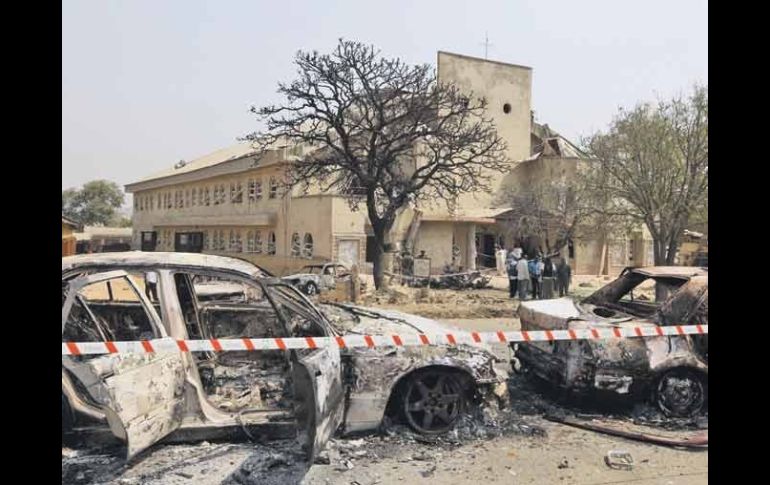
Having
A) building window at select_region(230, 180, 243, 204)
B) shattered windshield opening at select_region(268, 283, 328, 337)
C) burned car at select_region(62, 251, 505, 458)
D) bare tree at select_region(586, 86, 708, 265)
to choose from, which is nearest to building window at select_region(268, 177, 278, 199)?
building window at select_region(230, 180, 243, 204)

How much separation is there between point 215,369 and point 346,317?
4.23ft

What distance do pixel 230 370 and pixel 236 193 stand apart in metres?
5.77

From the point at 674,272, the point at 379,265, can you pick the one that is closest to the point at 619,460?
the point at 674,272

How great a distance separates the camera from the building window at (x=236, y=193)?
34.4 ft

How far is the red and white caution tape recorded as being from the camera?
3867mm

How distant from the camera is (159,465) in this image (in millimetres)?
4219

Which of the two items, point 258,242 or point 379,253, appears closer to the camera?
point 258,242

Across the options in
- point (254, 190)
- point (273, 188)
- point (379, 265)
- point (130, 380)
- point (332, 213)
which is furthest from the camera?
point (379, 265)

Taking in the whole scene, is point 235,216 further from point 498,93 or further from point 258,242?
point 498,93

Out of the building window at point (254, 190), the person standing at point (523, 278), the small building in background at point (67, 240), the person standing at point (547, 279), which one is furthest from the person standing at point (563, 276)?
the small building in background at point (67, 240)

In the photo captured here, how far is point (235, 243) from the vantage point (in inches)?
352

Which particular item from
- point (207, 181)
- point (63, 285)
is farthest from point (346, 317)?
point (207, 181)

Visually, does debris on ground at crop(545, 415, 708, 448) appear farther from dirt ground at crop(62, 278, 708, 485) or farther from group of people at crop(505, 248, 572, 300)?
group of people at crop(505, 248, 572, 300)
